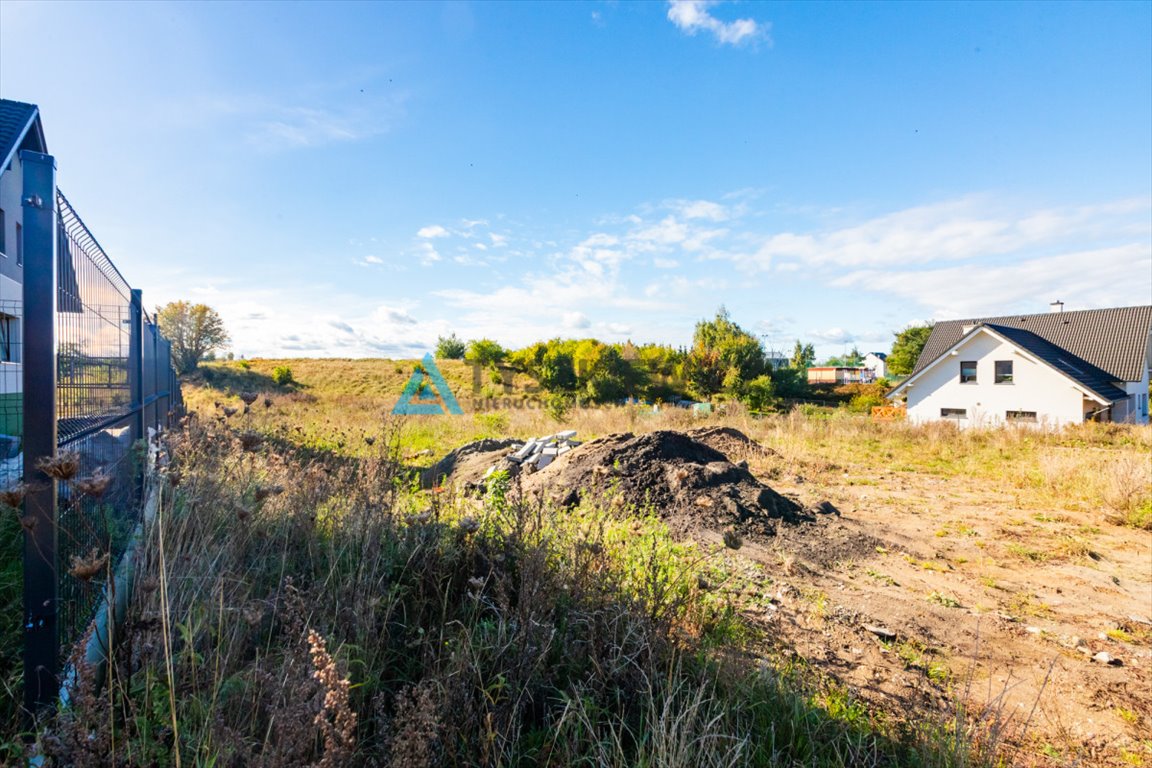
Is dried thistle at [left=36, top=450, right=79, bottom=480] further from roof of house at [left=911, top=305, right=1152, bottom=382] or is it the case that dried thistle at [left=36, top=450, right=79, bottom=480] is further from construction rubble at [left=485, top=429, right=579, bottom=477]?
roof of house at [left=911, top=305, right=1152, bottom=382]

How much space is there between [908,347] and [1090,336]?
17.0 meters

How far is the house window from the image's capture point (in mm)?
3252

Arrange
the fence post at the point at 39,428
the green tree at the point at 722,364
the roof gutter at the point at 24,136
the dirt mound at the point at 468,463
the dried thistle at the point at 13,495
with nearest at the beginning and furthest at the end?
the dried thistle at the point at 13,495
the fence post at the point at 39,428
the dirt mound at the point at 468,463
the roof gutter at the point at 24,136
the green tree at the point at 722,364

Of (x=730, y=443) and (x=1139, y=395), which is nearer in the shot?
(x=730, y=443)

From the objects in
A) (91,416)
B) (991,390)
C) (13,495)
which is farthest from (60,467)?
(991,390)

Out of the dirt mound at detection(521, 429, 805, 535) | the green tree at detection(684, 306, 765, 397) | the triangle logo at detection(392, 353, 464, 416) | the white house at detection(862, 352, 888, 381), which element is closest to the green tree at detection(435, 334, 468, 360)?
the triangle logo at detection(392, 353, 464, 416)

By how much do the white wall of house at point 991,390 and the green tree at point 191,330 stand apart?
39.3 meters

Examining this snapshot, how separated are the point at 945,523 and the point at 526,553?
20.6 ft

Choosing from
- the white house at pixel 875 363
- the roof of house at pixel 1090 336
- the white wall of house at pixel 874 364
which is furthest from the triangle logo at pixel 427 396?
the white wall of house at pixel 874 364

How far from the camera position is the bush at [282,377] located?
107 feet

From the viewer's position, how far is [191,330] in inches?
1375

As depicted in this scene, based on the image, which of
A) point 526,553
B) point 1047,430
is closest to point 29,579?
point 526,553

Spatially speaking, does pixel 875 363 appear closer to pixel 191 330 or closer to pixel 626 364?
pixel 626 364

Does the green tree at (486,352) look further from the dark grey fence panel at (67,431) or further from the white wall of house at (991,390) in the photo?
the dark grey fence panel at (67,431)
